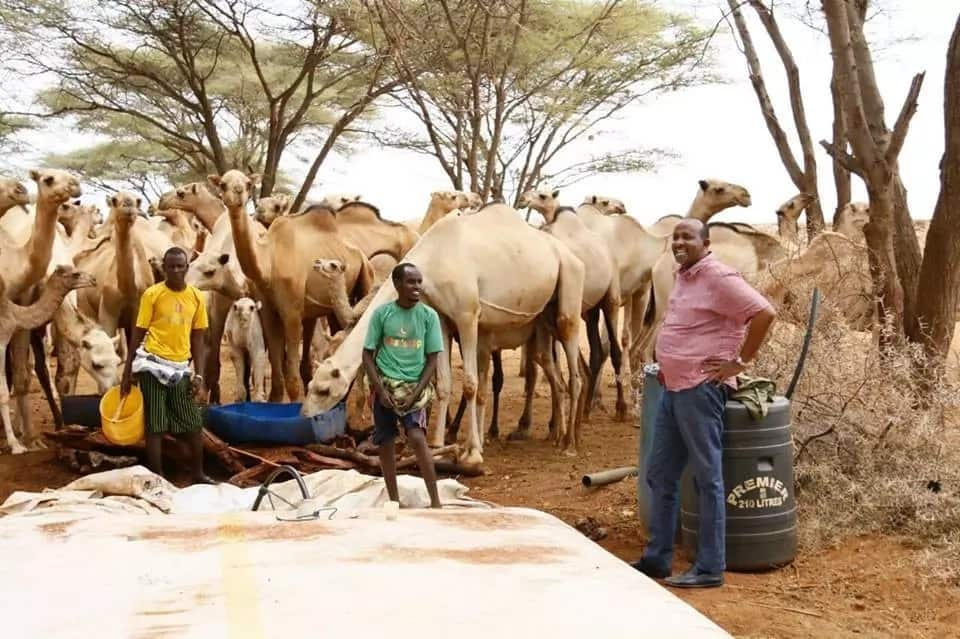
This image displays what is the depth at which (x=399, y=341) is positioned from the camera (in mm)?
6453

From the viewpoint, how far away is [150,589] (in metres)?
2.14

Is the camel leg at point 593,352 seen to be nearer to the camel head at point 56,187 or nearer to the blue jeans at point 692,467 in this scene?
the camel head at point 56,187

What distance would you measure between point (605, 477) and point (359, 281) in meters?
4.82

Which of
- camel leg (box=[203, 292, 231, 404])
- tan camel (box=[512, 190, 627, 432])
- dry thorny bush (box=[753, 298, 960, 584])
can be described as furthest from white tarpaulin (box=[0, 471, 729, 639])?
camel leg (box=[203, 292, 231, 404])

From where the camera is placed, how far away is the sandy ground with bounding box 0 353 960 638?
512 centimetres

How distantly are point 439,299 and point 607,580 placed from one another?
22.1ft

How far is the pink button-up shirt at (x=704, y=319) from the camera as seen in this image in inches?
209

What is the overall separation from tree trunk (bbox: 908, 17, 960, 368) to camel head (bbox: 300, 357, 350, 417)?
13.6 feet

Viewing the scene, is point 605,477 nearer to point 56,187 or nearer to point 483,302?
point 483,302

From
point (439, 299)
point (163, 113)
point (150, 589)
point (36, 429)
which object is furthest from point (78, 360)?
point (163, 113)

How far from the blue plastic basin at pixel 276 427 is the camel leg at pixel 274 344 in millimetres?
1921

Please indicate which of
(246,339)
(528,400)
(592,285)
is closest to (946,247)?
(592,285)

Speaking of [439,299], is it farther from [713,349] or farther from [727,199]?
[727,199]

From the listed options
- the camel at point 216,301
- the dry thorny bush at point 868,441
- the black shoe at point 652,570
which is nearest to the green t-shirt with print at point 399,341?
the black shoe at point 652,570
